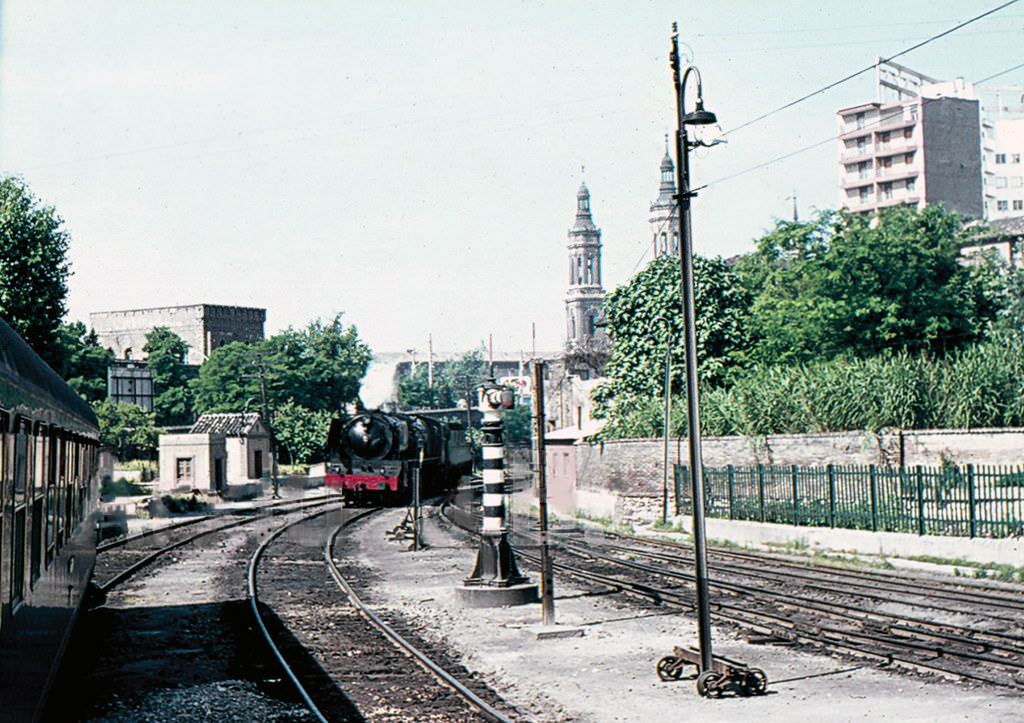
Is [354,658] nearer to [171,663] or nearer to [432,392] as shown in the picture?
[171,663]

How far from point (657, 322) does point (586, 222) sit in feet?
406

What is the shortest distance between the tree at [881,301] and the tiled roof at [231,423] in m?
26.5

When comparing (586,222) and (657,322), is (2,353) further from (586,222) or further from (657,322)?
(586,222)

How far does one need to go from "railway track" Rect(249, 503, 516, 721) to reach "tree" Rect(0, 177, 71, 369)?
31477mm

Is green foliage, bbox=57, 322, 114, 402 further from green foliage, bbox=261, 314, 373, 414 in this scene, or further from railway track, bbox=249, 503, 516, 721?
railway track, bbox=249, 503, 516, 721

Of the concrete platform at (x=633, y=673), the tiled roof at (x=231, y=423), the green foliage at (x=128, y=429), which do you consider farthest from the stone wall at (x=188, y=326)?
the concrete platform at (x=633, y=673)

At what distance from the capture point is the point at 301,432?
78250mm

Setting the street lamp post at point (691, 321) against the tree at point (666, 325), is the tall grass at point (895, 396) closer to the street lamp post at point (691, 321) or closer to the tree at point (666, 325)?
the tree at point (666, 325)

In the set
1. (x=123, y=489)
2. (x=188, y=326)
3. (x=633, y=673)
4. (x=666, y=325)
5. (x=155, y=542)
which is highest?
(x=188, y=326)

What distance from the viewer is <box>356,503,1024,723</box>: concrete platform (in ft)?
33.1

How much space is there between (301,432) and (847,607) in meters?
65.3

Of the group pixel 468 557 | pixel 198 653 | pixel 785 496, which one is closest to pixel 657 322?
pixel 785 496

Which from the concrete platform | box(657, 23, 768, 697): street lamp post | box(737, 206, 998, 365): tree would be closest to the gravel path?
the concrete platform

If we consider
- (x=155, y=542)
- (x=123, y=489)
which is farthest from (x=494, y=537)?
(x=123, y=489)
